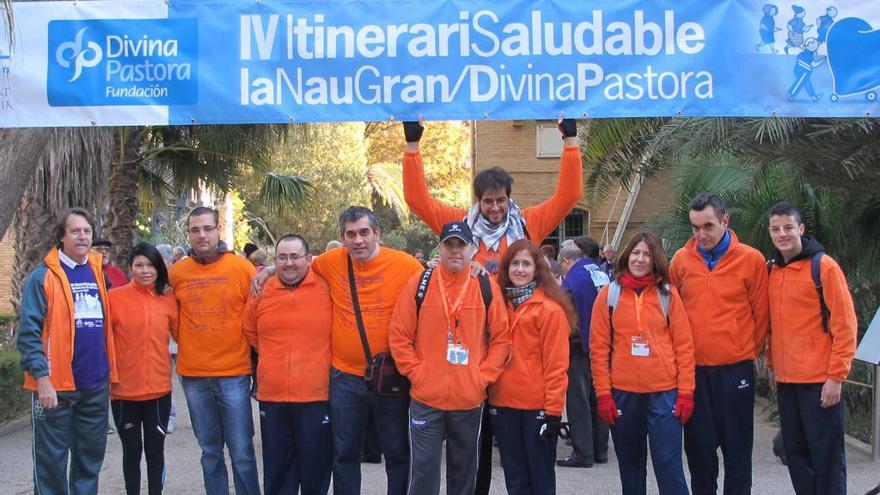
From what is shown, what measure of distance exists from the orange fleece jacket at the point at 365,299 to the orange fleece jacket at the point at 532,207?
38cm

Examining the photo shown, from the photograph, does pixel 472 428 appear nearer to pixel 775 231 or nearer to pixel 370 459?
pixel 775 231

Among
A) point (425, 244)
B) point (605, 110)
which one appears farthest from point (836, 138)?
point (425, 244)

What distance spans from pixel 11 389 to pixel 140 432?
16.0 feet

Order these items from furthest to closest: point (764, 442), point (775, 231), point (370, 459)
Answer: point (764, 442) → point (370, 459) → point (775, 231)

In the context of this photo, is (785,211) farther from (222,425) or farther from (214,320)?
(222,425)

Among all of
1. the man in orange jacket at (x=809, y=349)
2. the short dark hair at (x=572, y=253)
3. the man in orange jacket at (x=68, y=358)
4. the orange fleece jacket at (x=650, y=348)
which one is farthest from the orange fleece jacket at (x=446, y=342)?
the short dark hair at (x=572, y=253)

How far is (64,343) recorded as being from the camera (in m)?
5.61

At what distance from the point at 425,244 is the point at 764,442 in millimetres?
30399

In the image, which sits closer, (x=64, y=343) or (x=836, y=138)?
(x=64, y=343)

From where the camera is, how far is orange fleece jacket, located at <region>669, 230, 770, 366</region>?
5.77 metres

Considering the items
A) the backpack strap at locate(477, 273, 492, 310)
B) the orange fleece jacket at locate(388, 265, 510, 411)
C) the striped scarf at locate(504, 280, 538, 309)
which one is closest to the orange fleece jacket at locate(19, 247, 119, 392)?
the orange fleece jacket at locate(388, 265, 510, 411)

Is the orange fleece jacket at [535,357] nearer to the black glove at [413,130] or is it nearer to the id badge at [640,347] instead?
the id badge at [640,347]

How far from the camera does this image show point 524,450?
555 centimetres

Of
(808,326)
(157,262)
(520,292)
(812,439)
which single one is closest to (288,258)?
(157,262)
